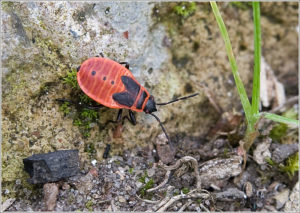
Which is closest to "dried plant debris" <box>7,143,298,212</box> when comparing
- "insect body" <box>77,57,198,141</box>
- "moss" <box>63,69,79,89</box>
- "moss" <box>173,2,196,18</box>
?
"insect body" <box>77,57,198,141</box>

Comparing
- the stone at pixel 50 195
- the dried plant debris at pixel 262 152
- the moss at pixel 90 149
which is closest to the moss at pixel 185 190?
the dried plant debris at pixel 262 152

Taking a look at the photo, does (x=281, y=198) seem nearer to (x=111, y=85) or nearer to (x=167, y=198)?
(x=167, y=198)

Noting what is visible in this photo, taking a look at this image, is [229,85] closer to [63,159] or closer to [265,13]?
[265,13]

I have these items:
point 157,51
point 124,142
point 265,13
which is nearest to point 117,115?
point 124,142

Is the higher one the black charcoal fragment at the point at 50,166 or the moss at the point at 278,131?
the black charcoal fragment at the point at 50,166

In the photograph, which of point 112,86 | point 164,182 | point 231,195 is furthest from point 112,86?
point 231,195

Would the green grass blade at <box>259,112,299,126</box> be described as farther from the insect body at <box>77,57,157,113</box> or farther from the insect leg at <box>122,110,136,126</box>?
the insect leg at <box>122,110,136,126</box>

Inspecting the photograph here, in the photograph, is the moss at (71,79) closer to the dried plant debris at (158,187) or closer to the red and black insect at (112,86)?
the red and black insect at (112,86)
